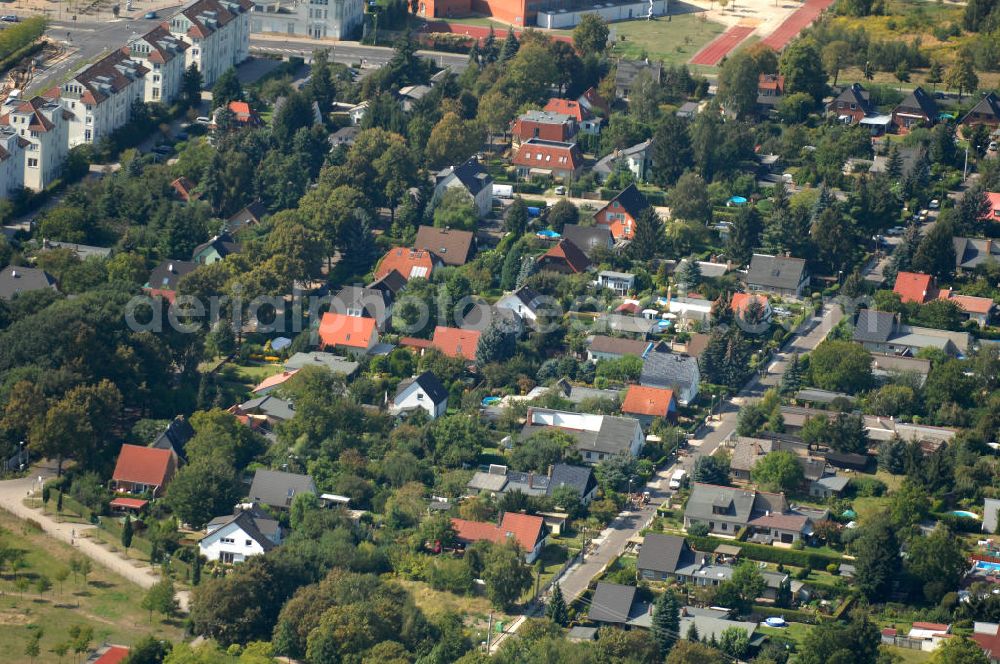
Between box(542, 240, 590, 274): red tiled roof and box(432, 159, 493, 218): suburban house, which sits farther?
box(432, 159, 493, 218): suburban house

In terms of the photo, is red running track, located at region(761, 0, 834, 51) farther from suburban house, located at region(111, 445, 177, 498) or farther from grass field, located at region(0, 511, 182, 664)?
grass field, located at region(0, 511, 182, 664)

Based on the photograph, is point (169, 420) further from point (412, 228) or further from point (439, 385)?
point (412, 228)

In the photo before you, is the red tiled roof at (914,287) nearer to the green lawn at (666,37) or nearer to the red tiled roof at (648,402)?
the red tiled roof at (648,402)

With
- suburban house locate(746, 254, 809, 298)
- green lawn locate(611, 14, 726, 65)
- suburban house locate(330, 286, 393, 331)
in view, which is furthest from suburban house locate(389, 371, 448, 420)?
green lawn locate(611, 14, 726, 65)

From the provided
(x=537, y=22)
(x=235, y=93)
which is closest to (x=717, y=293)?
(x=235, y=93)

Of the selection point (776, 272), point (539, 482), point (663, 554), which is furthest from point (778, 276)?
point (663, 554)
